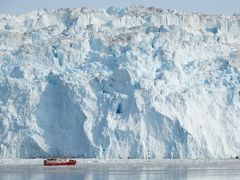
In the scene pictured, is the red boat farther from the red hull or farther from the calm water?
the calm water

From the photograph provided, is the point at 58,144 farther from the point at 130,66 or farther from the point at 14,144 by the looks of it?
the point at 130,66

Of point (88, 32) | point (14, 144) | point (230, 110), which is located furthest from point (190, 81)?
point (14, 144)

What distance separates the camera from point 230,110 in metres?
37.3

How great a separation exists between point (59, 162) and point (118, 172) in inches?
235

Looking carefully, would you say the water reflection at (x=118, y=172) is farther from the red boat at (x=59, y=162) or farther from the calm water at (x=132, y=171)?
the red boat at (x=59, y=162)

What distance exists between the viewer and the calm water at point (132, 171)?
28.3m

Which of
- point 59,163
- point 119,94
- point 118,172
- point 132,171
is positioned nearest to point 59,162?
point 59,163

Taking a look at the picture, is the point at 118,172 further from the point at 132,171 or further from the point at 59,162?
the point at 59,162

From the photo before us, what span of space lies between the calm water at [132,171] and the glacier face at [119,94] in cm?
67

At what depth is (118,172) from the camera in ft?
101

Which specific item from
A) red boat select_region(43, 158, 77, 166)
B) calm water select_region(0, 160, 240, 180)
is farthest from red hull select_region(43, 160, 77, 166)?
calm water select_region(0, 160, 240, 180)

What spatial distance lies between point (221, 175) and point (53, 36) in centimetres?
1539

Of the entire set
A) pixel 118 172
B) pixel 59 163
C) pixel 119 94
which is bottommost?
pixel 118 172

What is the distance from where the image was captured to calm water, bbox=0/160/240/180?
93.0ft
